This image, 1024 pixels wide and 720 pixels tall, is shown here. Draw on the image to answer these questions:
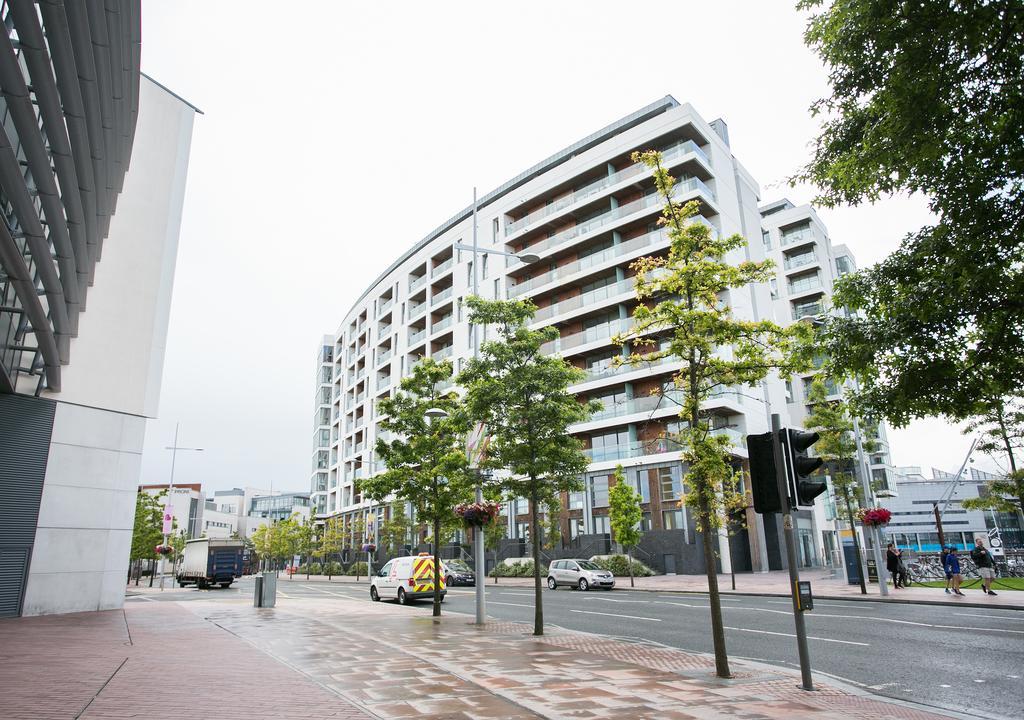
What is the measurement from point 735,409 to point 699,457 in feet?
108

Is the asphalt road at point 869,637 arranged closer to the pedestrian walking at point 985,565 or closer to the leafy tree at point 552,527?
the leafy tree at point 552,527

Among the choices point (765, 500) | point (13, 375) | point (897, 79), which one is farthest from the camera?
point (13, 375)

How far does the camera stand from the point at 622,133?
46625mm

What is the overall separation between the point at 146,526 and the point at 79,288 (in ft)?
116

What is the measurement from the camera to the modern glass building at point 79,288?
1139 cm

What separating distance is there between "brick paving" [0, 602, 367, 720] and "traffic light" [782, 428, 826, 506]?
578 cm

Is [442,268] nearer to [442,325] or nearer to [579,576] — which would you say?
[442,325]

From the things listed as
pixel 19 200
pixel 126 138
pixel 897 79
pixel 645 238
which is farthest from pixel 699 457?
pixel 645 238

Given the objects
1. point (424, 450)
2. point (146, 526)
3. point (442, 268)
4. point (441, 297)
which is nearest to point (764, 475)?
point (424, 450)

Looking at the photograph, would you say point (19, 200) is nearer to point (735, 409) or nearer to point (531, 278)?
point (735, 409)

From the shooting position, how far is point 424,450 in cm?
1952

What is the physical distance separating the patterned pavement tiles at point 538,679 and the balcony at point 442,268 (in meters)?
48.5

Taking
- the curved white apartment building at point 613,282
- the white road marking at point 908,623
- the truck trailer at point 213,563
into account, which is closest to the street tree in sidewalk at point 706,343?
the white road marking at point 908,623

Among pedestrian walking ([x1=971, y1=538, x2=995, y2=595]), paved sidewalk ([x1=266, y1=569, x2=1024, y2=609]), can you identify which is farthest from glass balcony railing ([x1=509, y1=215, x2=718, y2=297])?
pedestrian walking ([x1=971, y1=538, x2=995, y2=595])
